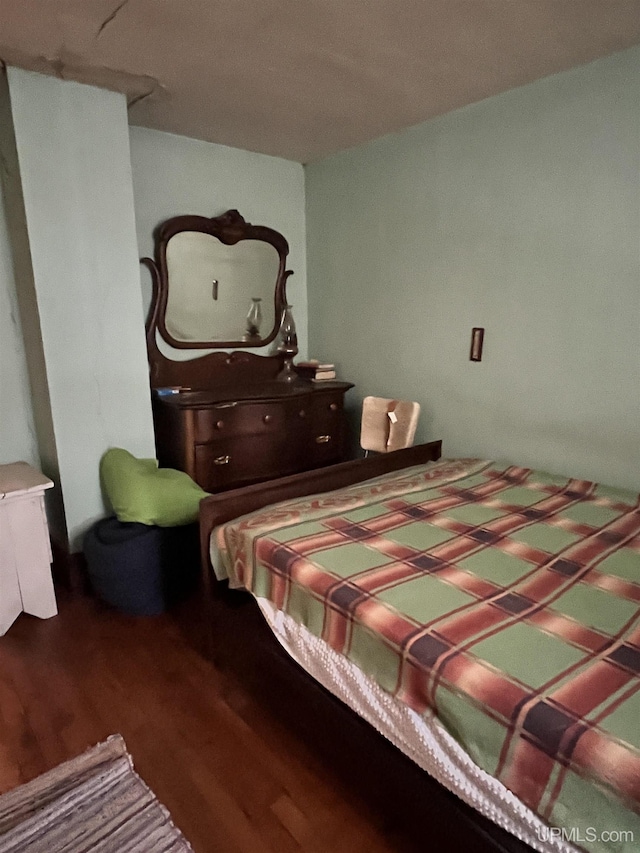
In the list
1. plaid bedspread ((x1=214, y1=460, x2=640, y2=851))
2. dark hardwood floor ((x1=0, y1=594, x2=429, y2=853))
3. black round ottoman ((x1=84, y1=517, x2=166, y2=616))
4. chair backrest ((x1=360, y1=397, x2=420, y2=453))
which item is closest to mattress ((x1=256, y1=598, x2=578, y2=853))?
plaid bedspread ((x1=214, y1=460, x2=640, y2=851))

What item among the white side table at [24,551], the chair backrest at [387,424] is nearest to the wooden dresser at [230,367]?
the chair backrest at [387,424]

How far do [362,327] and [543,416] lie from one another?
1241mm

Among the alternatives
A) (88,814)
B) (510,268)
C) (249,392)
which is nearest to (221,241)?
(249,392)

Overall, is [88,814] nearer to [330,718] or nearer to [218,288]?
[330,718]

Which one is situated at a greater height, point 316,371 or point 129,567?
point 316,371

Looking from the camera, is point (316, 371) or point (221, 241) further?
point (316, 371)

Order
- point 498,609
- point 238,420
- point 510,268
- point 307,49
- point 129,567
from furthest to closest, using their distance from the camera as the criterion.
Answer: point 238,420 → point 510,268 → point 129,567 → point 307,49 → point 498,609

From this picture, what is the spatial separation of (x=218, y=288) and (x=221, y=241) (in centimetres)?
27

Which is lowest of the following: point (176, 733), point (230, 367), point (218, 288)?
point (176, 733)

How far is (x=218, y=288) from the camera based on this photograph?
3.10 meters

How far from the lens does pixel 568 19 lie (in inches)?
68.7

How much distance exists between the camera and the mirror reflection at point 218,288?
294cm

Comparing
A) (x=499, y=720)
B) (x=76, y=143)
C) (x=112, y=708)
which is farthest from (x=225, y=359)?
(x=499, y=720)

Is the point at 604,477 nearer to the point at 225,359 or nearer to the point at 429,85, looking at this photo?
the point at 429,85
